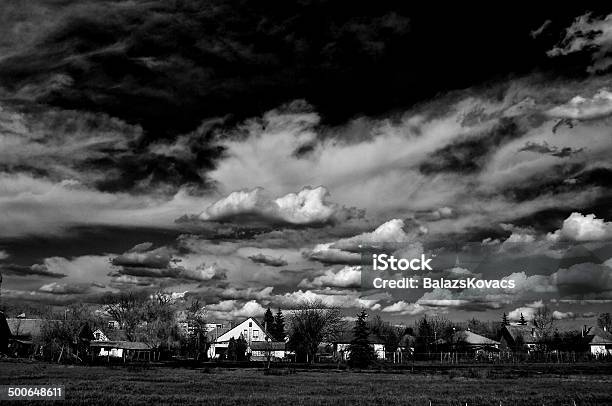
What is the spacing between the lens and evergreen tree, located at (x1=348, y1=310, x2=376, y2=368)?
7069cm

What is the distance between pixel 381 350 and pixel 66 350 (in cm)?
5989

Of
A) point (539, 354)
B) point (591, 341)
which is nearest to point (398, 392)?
point (539, 354)

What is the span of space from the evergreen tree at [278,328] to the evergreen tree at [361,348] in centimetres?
7534

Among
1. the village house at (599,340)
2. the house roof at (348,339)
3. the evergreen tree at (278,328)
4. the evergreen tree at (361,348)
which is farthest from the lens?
the evergreen tree at (278,328)

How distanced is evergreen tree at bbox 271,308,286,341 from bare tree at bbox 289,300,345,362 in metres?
34.5

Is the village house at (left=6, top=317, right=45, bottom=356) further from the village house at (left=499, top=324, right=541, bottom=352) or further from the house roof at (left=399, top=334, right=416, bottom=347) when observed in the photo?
the village house at (left=499, top=324, right=541, bottom=352)

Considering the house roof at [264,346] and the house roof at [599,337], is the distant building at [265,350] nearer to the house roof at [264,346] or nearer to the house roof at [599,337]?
the house roof at [264,346]

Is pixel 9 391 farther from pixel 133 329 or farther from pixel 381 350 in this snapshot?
pixel 381 350

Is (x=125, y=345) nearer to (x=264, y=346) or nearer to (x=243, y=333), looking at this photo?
(x=264, y=346)

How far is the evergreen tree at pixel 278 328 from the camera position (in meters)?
147

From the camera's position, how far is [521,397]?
102ft

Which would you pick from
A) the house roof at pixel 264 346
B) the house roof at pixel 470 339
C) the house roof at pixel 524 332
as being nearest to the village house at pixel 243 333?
the house roof at pixel 264 346

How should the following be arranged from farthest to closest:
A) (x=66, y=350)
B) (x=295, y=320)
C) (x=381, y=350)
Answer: (x=381, y=350) < (x=295, y=320) < (x=66, y=350)

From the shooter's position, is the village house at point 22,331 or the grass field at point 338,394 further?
the village house at point 22,331
